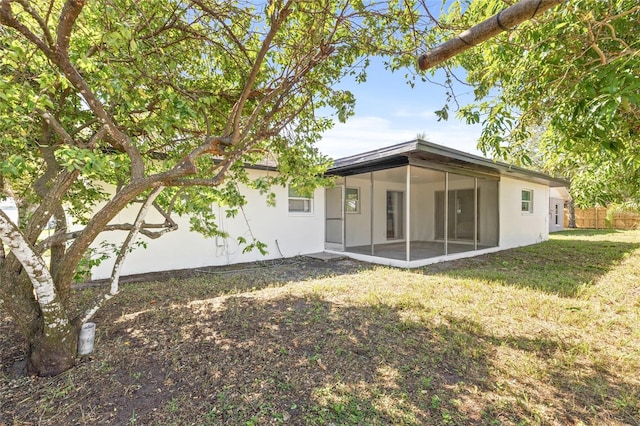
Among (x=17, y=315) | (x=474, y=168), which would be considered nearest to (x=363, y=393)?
(x=17, y=315)

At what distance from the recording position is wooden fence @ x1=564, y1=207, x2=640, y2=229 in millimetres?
18672

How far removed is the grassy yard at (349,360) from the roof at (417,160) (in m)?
2.85

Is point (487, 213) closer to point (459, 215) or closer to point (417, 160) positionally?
point (459, 215)

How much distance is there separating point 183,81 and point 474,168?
7.84 metres

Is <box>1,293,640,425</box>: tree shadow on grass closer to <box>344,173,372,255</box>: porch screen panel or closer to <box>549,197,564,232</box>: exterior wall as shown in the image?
<box>344,173,372,255</box>: porch screen panel

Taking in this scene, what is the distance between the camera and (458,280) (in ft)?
18.7

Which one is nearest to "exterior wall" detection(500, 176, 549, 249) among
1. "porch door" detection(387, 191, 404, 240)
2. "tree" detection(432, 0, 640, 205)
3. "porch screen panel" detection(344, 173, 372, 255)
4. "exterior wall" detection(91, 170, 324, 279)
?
"porch door" detection(387, 191, 404, 240)

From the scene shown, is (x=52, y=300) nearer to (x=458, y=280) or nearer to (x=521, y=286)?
(x=458, y=280)

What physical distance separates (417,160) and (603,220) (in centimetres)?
2067

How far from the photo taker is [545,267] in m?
7.09

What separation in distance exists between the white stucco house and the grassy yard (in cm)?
215

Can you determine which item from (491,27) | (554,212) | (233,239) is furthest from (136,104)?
(554,212)

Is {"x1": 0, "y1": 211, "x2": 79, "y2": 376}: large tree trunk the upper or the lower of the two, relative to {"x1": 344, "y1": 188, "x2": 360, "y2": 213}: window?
lower

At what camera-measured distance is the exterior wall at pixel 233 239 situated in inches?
257
